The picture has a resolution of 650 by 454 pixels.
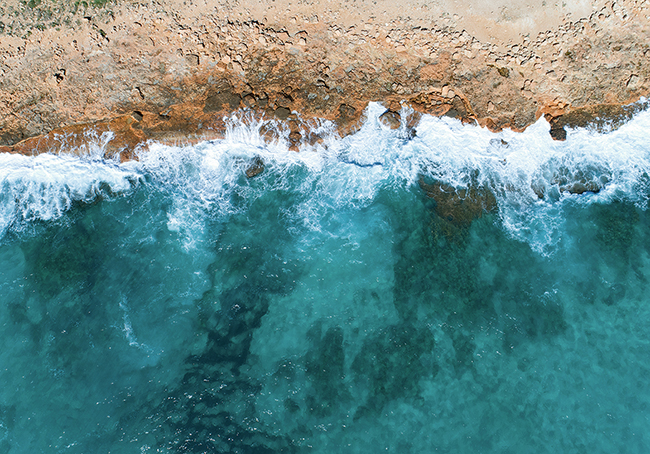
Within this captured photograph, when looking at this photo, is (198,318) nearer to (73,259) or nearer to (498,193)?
(73,259)

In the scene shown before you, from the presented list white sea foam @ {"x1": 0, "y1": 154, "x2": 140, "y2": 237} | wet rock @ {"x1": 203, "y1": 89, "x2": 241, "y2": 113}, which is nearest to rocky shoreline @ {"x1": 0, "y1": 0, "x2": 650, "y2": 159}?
wet rock @ {"x1": 203, "y1": 89, "x2": 241, "y2": 113}

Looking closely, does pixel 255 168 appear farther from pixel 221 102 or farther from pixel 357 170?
pixel 357 170

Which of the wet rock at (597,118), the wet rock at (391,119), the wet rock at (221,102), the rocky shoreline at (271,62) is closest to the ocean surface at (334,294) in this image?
the wet rock at (391,119)

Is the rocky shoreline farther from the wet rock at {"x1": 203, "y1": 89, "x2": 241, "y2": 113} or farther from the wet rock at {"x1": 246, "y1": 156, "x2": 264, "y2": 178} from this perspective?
the wet rock at {"x1": 246, "y1": 156, "x2": 264, "y2": 178}

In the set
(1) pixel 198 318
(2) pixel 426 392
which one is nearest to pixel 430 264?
(2) pixel 426 392

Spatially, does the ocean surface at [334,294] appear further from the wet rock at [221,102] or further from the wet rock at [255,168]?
the wet rock at [221,102]
